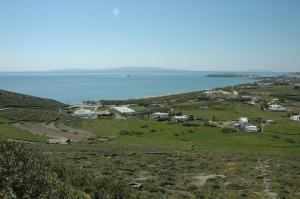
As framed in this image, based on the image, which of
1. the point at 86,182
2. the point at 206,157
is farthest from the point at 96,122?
the point at 86,182

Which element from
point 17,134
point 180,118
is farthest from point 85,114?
point 17,134

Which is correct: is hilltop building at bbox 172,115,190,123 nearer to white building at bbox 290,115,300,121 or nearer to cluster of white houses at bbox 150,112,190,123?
cluster of white houses at bbox 150,112,190,123

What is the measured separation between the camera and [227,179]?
117ft

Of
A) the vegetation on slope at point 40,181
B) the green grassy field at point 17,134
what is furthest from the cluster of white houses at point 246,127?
the vegetation on slope at point 40,181

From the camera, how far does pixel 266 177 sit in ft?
121

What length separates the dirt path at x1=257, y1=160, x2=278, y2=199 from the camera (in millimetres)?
30197

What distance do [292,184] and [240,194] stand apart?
724 cm

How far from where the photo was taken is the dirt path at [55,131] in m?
71.7

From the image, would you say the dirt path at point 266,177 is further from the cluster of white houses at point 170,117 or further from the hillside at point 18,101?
the hillside at point 18,101

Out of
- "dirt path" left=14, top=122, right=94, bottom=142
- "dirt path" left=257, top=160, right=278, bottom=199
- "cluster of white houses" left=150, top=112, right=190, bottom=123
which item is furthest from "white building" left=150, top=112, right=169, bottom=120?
"dirt path" left=257, top=160, right=278, bottom=199

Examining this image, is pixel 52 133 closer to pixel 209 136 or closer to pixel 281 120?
pixel 209 136

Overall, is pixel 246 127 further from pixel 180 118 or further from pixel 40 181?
pixel 40 181

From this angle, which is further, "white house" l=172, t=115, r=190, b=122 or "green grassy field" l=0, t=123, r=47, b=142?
"white house" l=172, t=115, r=190, b=122

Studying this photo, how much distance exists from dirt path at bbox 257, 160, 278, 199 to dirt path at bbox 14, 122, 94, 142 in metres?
36.2
